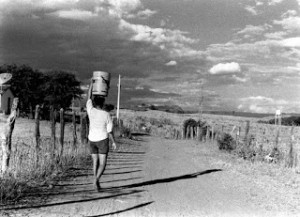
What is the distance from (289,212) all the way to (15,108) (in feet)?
21.5

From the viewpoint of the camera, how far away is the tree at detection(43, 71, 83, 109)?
235 feet

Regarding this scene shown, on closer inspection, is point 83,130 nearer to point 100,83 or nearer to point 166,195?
point 100,83

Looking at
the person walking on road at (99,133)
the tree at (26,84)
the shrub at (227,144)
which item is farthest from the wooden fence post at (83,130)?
the tree at (26,84)

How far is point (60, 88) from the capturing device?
73125 millimetres

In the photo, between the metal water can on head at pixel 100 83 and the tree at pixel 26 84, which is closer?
the metal water can on head at pixel 100 83

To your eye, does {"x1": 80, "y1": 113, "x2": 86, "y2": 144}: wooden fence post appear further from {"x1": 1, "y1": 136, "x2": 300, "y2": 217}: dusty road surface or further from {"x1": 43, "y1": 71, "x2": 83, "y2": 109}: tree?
{"x1": 43, "y1": 71, "x2": 83, "y2": 109}: tree

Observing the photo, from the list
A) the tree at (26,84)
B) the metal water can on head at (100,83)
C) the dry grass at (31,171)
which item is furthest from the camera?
the tree at (26,84)

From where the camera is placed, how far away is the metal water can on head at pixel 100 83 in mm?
9211

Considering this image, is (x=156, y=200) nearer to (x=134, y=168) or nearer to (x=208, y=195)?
(x=208, y=195)

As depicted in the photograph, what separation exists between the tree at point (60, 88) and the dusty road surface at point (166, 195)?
197 ft

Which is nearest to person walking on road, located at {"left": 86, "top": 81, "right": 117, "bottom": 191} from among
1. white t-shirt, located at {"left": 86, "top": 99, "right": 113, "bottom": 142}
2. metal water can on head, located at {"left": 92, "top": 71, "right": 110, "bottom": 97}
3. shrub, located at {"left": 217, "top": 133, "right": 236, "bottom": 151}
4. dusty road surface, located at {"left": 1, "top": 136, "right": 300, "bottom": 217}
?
white t-shirt, located at {"left": 86, "top": 99, "right": 113, "bottom": 142}

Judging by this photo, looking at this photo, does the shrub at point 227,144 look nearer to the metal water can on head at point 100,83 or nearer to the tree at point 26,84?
the metal water can on head at point 100,83

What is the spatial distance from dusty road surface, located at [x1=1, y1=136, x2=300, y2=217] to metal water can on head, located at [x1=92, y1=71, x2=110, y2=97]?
2.27m

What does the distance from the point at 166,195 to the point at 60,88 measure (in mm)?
66152
